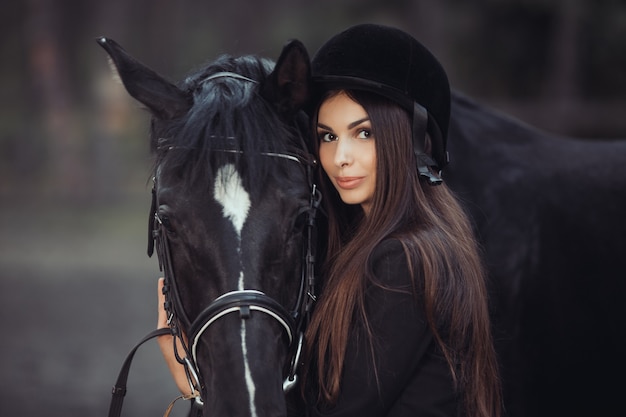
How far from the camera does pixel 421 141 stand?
6.89ft

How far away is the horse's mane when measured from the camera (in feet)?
6.24

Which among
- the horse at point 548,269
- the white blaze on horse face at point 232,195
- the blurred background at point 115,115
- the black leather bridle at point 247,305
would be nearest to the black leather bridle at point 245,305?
the black leather bridle at point 247,305

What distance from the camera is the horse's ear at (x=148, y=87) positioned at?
2023 mm

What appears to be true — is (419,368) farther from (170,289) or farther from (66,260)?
(66,260)

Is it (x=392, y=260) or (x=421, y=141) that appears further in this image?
(x=421, y=141)

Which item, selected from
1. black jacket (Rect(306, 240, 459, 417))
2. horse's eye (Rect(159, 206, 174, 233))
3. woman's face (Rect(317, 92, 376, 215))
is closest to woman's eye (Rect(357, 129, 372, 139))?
woman's face (Rect(317, 92, 376, 215))

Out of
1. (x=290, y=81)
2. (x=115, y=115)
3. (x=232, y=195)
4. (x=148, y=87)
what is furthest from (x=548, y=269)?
(x=115, y=115)

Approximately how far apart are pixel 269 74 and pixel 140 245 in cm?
1054

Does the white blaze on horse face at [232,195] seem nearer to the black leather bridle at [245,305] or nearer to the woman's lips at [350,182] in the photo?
the black leather bridle at [245,305]

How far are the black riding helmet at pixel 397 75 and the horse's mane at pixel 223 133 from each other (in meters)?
0.22

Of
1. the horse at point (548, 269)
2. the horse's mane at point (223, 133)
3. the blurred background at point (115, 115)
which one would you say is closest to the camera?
the horse's mane at point (223, 133)

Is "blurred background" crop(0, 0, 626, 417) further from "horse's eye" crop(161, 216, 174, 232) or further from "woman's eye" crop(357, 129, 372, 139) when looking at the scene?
"woman's eye" crop(357, 129, 372, 139)

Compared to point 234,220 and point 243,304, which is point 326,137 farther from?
point 243,304

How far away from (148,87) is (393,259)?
0.83 meters
